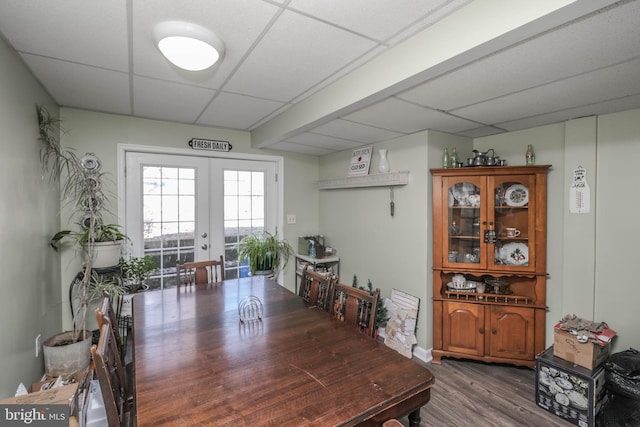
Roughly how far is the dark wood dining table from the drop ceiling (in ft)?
4.79

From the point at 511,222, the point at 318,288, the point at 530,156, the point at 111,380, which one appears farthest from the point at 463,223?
the point at 111,380

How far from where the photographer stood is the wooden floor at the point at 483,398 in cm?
207

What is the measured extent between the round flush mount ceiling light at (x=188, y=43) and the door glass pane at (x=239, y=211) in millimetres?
2145

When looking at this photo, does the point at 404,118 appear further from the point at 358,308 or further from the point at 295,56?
the point at 358,308

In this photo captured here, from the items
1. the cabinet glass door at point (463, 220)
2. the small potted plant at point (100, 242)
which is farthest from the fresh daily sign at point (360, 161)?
the small potted plant at point (100, 242)

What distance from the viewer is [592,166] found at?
2.44 m

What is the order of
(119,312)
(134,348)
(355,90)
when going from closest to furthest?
(134,348) → (355,90) → (119,312)

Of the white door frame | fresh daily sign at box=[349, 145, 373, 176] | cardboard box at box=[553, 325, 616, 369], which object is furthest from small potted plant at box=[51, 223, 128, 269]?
cardboard box at box=[553, 325, 616, 369]

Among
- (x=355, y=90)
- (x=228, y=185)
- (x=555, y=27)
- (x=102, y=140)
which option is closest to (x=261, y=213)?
(x=228, y=185)

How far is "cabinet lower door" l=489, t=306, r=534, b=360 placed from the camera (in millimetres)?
2668

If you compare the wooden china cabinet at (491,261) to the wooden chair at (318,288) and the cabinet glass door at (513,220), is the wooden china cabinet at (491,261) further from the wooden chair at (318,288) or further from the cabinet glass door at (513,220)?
the wooden chair at (318,288)

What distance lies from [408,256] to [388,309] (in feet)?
2.15

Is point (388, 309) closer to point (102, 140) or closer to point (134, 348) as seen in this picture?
point (134, 348)

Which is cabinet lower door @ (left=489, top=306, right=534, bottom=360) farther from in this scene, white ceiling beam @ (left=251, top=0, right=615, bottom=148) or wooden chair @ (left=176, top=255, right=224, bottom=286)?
wooden chair @ (left=176, top=255, right=224, bottom=286)
